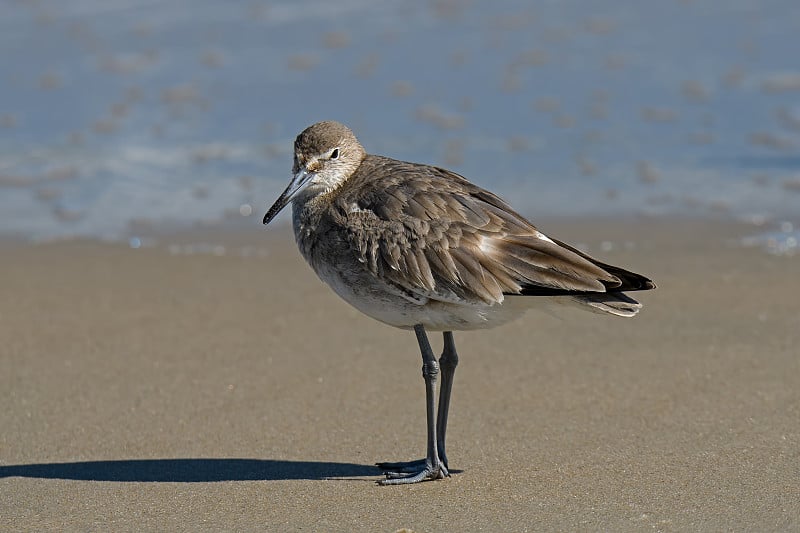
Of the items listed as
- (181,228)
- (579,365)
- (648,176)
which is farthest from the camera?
(648,176)

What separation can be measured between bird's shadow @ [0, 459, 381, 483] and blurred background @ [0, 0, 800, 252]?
13.7 ft

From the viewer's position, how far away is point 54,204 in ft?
34.9

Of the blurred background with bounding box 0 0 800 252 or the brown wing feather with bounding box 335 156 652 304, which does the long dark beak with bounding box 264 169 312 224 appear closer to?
the brown wing feather with bounding box 335 156 652 304

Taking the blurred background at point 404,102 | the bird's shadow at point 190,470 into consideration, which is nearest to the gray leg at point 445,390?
the bird's shadow at point 190,470

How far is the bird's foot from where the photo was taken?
18.1 ft

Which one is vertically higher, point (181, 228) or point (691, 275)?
point (691, 275)

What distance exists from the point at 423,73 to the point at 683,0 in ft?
14.9

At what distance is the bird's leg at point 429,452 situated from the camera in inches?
218

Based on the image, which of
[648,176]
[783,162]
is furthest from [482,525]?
[783,162]

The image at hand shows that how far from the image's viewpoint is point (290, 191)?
5871mm

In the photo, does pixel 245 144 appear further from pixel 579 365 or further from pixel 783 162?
pixel 579 365

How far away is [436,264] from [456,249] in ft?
0.38

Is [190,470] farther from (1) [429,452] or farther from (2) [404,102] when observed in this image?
(2) [404,102]

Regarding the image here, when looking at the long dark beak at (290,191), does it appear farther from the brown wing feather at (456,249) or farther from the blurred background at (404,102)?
the blurred background at (404,102)
